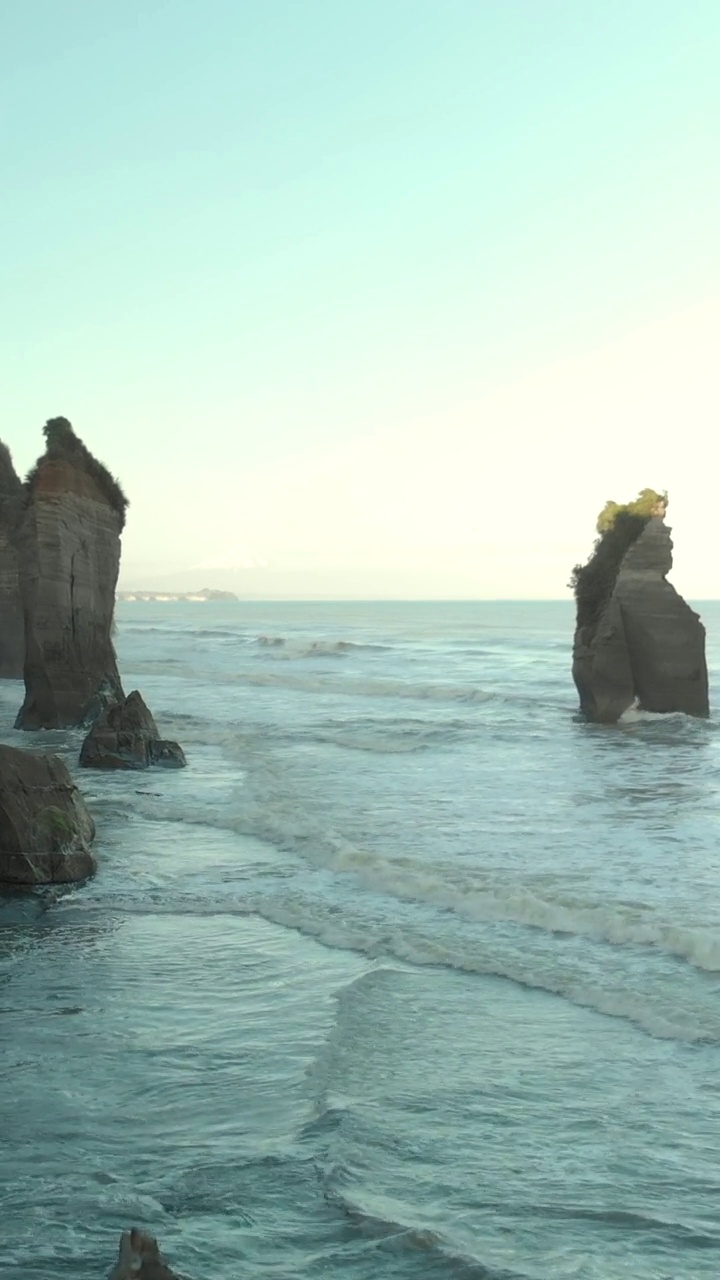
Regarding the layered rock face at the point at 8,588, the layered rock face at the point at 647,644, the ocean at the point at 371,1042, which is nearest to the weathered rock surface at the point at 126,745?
the ocean at the point at 371,1042

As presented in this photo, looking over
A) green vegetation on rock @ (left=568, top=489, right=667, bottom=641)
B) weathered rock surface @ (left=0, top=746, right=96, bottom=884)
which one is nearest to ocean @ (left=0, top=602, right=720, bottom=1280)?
weathered rock surface @ (left=0, top=746, right=96, bottom=884)

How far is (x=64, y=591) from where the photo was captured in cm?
3328

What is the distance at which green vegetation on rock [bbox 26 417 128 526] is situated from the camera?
112ft

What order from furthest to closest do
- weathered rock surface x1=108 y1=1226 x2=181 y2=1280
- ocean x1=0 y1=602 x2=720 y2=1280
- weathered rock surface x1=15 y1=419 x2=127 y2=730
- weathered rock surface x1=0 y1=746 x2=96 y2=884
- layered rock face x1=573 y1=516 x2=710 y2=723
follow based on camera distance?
layered rock face x1=573 y1=516 x2=710 y2=723, weathered rock surface x1=15 y1=419 x2=127 y2=730, weathered rock surface x1=0 y1=746 x2=96 y2=884, ocean x1=0 y1=602 x2=720 y2=1280, weathered rock surface x1=108 y1=1226 x2=181 y2=1280

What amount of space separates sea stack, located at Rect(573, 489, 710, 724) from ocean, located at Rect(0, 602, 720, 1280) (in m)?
13.9

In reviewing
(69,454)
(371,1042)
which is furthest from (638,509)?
(371,1042)

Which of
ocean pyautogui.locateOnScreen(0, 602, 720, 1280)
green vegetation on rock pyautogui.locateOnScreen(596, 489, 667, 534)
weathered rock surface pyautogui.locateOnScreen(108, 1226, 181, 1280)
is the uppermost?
green vegetation on rock pyautogui.locateOnScreen(596, 489, 667, 534)

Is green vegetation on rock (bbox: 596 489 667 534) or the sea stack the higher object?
green vegetation on rock (bbox: 596 489 667 534)

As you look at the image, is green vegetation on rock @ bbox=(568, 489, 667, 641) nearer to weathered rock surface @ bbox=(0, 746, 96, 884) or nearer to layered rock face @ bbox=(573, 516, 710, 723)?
layered rock face @ bbox=(573, 516, 710, 723)

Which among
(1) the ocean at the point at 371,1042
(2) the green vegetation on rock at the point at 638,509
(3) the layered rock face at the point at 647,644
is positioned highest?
(2) the green vegetation on rock at the point at 638,509

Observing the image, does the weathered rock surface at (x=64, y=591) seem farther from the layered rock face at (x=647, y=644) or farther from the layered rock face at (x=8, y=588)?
the layered rock face at (x=647, y=644)

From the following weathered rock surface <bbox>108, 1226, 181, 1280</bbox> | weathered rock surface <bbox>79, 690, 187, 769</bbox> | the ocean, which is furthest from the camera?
weathered rock surface <bbox>79, 690, 187, 769</bbox>

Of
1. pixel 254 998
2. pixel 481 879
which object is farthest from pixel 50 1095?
pixel 481 879

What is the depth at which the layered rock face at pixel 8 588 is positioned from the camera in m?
47.5
